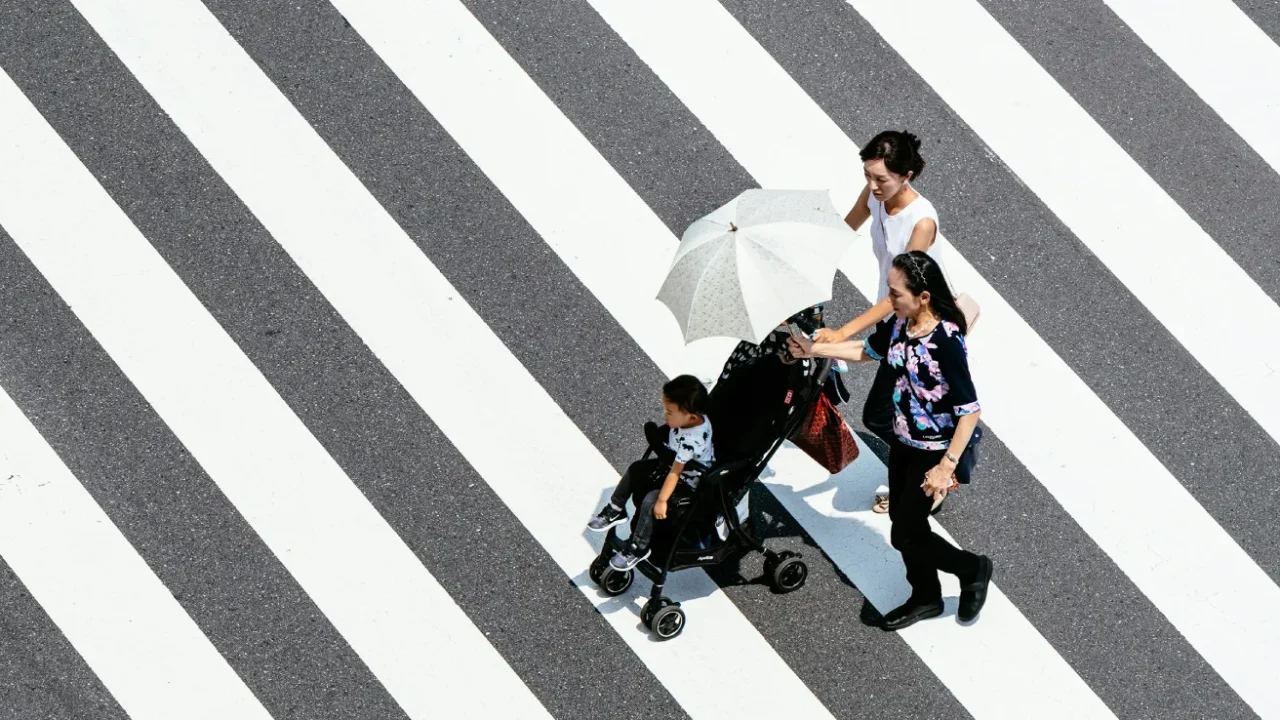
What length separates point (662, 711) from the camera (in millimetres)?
6262

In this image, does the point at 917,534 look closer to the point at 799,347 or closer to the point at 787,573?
the point at 787,573

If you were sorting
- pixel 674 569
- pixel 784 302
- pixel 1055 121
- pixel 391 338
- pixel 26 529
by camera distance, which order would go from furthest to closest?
1. pixel 1055 121
2. pixel 391 338
3. pixel 26 529
4. pixel 674 569
5. pixel 784 302

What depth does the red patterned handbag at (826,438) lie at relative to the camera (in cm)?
607

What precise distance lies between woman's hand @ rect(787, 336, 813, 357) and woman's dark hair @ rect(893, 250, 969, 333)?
1.63 ft

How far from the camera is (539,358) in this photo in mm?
6945

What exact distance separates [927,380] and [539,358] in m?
2.22

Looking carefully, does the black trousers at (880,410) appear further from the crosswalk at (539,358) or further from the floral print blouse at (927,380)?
the crosswalk at (539,358)

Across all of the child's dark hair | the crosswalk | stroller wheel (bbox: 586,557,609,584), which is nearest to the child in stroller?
the child's dark hair

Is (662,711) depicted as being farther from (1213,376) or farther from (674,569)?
(1213,376)

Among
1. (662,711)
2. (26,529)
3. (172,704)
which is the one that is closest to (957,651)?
(662,711)

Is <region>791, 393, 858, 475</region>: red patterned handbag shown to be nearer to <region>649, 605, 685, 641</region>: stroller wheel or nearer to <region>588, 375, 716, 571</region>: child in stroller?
<region>588, 375, 716, 571</region>: child in stroller

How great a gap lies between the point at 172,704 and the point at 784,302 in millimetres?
3332

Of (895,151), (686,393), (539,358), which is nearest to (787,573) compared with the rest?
(686,393)

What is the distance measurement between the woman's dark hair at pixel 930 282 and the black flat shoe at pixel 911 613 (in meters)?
1.60
